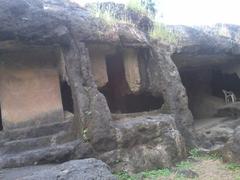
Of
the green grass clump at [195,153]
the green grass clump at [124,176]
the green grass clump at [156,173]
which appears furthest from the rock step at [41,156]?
the green grass clump at [195,153]

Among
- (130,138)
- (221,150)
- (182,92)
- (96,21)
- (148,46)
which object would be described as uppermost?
(96,21)

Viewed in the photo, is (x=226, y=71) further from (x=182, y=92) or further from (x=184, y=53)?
(x=182, y=92)

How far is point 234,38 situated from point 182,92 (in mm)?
3298

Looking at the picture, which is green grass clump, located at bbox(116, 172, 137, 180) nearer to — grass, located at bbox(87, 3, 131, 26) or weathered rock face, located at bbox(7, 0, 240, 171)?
weathered rock face, located at bbox(7, 0, 240, 171)

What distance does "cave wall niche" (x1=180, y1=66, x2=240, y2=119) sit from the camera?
13.0m

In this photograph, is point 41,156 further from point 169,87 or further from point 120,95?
point 120,95

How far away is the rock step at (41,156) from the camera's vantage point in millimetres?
6207

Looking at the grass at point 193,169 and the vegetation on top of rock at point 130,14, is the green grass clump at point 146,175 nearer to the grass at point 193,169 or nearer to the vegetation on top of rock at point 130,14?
the grass at point 193,169

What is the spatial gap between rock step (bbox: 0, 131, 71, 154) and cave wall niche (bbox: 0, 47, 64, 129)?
559mm

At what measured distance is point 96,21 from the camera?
792 cm

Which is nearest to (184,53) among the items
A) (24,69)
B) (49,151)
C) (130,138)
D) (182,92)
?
(182,92)

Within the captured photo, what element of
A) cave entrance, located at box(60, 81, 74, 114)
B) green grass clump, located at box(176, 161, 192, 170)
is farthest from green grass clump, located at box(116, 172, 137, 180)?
cave entrance, located at box(60, 81, 74, 114)

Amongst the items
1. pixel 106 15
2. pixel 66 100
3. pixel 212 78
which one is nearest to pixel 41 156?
pixel 66 100

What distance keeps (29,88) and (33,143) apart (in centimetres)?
129
